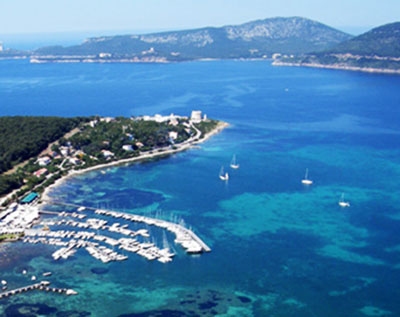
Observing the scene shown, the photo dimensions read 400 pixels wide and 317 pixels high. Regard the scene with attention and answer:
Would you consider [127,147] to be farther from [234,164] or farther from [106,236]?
[106,236]

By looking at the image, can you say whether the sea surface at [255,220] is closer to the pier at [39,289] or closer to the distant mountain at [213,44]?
the pier at [39,289]

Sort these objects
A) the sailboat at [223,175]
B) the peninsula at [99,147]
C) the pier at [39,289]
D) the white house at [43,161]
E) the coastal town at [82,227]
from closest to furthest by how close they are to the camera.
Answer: the pier at [39,289] → the coastal town at [82,227] → the peninsula at [99,147] → the sailboat at [223,175] → the white house at [43,161]

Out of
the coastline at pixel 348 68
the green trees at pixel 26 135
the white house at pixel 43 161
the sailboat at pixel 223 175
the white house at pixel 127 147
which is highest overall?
the coastline at pixel 348 68

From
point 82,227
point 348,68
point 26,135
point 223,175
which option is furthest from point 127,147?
point 348,68

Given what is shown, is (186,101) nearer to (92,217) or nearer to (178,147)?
(178,147)

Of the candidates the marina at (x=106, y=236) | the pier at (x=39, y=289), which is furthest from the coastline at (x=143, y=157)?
the pier at (x=39, y=289)

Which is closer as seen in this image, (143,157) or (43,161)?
(43,161)

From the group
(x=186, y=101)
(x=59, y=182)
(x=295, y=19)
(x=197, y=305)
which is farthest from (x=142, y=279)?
(x=295, y=19)
